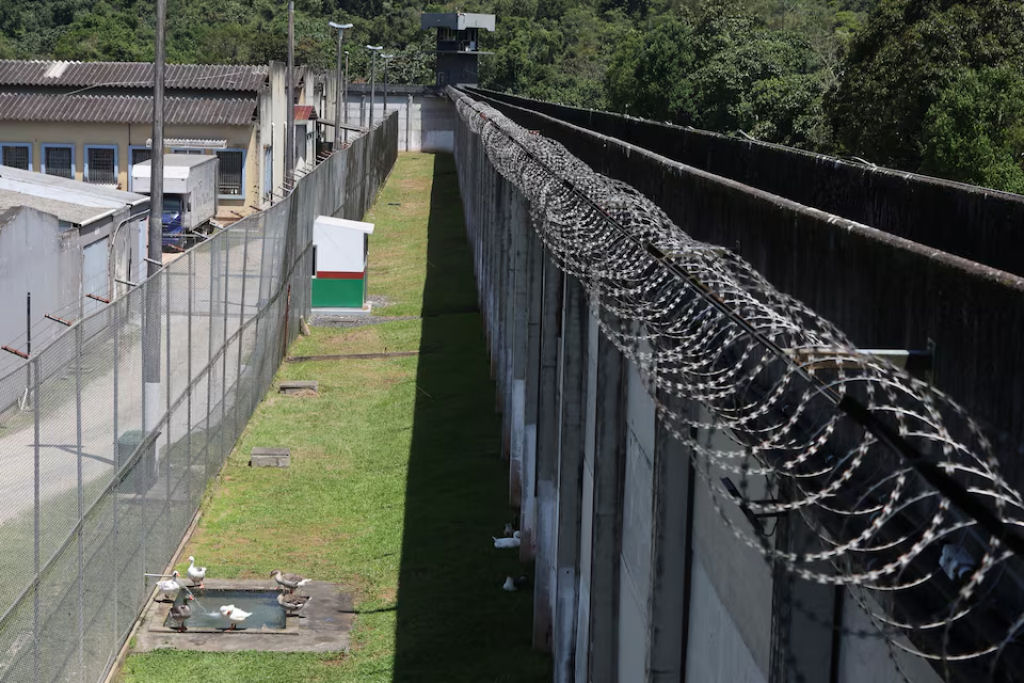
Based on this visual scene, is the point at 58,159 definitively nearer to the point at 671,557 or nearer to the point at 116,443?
the point at 116,443

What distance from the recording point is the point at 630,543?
26.2ft

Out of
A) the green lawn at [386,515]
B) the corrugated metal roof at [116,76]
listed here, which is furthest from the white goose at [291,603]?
the corrugated metal roof at [116,76]

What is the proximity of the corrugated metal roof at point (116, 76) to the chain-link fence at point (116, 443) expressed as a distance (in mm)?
32630

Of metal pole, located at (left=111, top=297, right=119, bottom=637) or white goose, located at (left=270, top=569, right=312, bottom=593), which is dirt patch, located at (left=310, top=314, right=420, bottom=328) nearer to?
white goose, located at (left=270, top=569, right=312, bottom=593)

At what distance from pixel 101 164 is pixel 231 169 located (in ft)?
14.3

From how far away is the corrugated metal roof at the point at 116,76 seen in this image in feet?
168

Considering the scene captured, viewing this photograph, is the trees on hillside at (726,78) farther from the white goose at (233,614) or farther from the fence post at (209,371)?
the white goose at (233,614)

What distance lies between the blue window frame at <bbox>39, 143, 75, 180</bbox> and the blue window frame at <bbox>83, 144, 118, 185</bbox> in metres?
0.52

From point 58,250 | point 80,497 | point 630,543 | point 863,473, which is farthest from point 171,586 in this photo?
point 58,250

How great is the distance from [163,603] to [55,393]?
4264 mm

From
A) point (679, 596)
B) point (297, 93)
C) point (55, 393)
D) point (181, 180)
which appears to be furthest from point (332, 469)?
point (297, 93)

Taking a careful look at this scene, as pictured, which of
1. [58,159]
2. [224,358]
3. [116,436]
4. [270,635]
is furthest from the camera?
[58,159]

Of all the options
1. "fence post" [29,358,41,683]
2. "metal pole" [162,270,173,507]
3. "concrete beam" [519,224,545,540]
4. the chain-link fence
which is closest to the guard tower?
the chain-link fence

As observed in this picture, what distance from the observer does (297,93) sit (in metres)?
64.0
